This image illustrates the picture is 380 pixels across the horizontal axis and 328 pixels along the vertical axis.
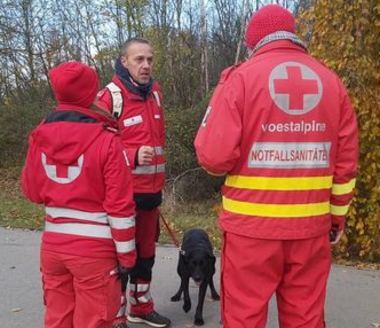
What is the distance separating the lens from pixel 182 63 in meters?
19.0

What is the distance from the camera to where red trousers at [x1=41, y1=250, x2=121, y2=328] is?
2.91 meters

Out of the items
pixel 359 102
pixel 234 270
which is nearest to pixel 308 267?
pixel 234 270

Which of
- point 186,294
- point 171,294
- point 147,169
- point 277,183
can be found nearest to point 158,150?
point 147,169

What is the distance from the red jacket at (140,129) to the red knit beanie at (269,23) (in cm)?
130

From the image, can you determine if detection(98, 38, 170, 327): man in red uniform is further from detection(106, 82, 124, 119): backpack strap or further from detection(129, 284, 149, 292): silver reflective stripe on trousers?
detection(129, 284, 149, 292): silver reflective stripe on trousers

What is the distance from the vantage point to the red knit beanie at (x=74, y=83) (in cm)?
285

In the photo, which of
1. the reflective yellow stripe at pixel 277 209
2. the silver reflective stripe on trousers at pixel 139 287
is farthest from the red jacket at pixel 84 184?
the silver reflective stripe on trousers at pixel 139 287

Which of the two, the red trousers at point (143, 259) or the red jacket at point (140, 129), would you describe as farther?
the red trousers at point (143, 259)

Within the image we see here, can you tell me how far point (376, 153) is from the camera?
5582mm

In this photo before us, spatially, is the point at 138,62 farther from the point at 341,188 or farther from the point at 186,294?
the point at 186,294

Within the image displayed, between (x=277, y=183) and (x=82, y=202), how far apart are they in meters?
1.05

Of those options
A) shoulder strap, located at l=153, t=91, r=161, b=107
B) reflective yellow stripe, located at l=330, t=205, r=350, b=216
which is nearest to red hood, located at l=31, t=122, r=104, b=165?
shoulder strap, located at l=153, t=91, r=161, b=107

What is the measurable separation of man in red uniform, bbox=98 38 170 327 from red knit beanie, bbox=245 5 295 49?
1.22 m

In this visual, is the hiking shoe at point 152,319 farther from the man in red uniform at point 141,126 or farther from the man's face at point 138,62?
the man's face at point 138,62
